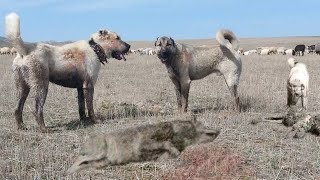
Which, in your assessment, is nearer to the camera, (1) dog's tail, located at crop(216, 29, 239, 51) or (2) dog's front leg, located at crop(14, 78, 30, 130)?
(2) dog's front leg, located at crop(14, 78, 30, 130)

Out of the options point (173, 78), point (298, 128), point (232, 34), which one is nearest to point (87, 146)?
point (298, 128)

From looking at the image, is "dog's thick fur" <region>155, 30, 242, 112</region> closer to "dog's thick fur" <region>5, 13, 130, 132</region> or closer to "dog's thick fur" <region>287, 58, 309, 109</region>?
"dog's thick fur" <region>5, 13, 130, 132</region>

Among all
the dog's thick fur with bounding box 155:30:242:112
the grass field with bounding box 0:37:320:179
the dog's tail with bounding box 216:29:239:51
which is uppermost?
the dog's tail with bounding box 216:29:239:51

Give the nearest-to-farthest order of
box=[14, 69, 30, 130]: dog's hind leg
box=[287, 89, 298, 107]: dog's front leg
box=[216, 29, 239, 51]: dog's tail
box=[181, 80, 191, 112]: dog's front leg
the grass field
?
the grass field < box=[14, 69, 30, 130]: dog's hind leg < box=[287, 89, 298, 107]: dog's front leg < box=[181, 80, 191, 112]: dog's front leg < box=[216, 29, 239, 51]: dog's tail

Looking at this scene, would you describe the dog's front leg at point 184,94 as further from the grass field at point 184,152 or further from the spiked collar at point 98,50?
the spiked collar at point 98,50

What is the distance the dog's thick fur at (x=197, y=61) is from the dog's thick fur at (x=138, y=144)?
4.54 meters

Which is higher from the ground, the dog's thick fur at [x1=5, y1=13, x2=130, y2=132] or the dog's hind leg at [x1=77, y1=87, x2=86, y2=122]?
the dog's thick fur at [x1=5, y1=13, x2=130, y2=132]

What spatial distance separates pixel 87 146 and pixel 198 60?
→ 5875 mm

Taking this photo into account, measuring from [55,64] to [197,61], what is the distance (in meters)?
3.59

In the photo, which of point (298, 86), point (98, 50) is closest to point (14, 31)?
point (98, 50)

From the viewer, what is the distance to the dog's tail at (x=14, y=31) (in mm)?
8375

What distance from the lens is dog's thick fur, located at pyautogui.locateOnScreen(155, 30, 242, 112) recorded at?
1095 cm

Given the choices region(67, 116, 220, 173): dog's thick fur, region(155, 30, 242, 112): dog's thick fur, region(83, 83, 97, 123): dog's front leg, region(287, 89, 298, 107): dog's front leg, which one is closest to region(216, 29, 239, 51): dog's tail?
region(155, 30, 242, 112): dog's thick fur

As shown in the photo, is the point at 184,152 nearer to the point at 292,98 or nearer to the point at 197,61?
the point at 292,98
